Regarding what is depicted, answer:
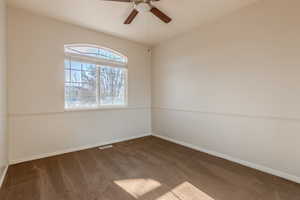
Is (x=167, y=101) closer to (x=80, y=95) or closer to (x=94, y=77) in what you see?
(x=94, y=77)

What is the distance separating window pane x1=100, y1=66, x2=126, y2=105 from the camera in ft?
12.6

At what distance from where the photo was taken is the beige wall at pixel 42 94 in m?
2.67

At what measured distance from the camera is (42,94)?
2918 millimetres

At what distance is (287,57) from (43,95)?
4.34m

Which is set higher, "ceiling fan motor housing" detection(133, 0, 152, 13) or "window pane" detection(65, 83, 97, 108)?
"ceiling fan motor housing" detection(133, 0, 152, 13)

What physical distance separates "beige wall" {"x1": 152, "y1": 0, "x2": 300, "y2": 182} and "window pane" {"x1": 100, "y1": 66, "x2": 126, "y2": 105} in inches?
60.1

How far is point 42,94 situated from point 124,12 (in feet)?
7.53

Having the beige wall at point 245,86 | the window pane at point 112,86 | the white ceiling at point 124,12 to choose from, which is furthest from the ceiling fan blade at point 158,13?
the window pane at point 112,86

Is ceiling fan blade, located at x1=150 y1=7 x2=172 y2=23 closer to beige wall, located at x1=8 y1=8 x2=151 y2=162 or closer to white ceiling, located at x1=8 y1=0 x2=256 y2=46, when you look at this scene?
white ceiling, located at x1=8 y1=0 x2=256 y2=46

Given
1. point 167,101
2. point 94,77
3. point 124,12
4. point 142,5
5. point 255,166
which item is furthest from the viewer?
point 167,101

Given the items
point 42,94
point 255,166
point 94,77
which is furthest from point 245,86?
point 42,94

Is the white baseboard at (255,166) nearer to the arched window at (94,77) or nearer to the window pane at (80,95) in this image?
the arched window at (94,77)

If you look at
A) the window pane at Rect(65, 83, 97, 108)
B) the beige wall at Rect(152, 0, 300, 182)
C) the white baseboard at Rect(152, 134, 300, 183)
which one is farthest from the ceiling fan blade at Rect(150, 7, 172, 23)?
the white baseboard at Rect(152, 134, 300, 183)

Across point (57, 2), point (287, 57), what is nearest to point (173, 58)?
point (287, 57)
